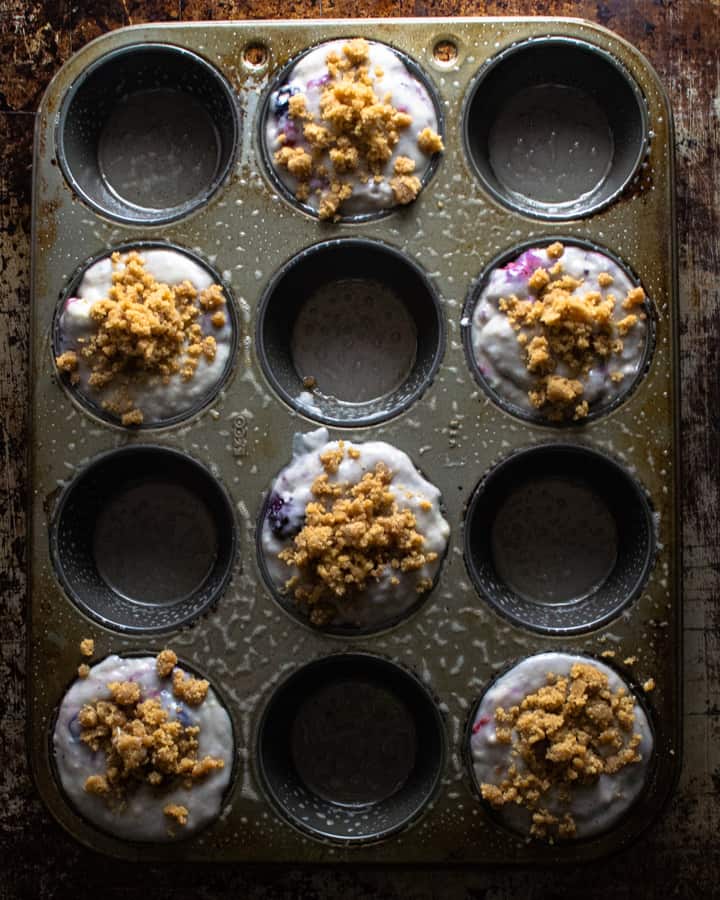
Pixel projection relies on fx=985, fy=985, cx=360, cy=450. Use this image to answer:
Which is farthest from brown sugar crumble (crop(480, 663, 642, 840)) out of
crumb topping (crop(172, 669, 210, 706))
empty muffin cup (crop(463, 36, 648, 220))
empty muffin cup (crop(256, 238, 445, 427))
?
empty muffin cup (crop(463, 36, 648, 220))

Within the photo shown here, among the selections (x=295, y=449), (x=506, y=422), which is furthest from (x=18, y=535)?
(x=506, y=422)

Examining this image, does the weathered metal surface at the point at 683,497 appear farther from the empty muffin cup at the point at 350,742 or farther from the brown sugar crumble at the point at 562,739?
the brown sugar crumble at the point at 562,739

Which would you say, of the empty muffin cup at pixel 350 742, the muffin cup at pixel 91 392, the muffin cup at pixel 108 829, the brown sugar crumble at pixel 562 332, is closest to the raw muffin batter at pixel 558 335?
the brown sugar crumble at pixel 562 332

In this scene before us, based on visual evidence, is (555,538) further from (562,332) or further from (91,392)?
(91,392)

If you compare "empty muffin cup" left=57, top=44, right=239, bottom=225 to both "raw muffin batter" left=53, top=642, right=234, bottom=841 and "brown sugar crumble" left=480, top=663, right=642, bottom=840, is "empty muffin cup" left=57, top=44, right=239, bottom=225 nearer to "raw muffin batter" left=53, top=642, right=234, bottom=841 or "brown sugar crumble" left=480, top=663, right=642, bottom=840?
"raw muffin batter" left=53, top=642, right=234, bottom=841

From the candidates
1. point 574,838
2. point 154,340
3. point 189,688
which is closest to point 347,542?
point 189,688
